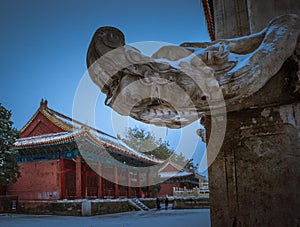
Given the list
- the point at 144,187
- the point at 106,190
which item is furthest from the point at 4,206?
the point at 144,187

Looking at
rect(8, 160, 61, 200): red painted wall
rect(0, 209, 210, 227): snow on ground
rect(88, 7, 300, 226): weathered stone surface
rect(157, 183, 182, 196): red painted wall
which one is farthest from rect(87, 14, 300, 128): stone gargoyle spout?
rect(157, 183, 182, 196): red painted wall

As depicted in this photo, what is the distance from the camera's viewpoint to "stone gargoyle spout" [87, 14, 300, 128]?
1.32 meters

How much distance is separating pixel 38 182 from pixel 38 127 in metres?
3.42

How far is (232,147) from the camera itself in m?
1.46

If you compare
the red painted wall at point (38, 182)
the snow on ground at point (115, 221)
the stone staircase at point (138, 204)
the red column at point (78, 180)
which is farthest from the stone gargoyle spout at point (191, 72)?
the stone staircase at point (138, 204)

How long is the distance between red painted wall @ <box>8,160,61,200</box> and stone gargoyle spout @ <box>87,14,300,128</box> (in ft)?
48.3

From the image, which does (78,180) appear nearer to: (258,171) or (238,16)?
(238,16)

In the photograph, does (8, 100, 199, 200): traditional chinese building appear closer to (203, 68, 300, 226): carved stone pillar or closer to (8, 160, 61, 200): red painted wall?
(8, 160, 61, 200): red painted wall

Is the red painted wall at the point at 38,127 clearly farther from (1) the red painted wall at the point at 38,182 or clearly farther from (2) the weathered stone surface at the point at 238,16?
(2) the weathered stone surface at the point at 238,16

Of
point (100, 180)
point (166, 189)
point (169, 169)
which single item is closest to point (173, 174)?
point (169, 169)

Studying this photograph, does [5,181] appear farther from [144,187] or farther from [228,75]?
[228,75]

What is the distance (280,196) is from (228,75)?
573 millimetres

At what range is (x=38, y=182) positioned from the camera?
609 inches

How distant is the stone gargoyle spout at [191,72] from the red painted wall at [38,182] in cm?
1474
